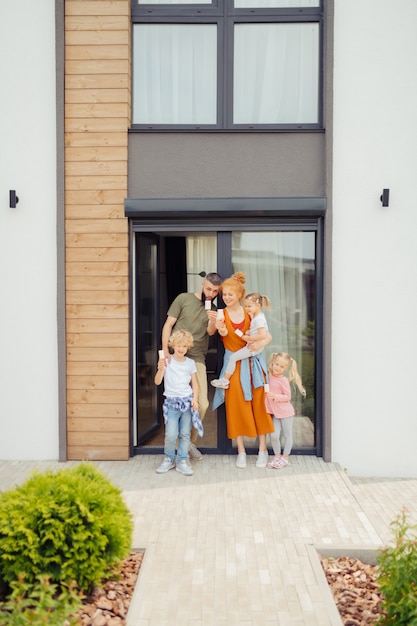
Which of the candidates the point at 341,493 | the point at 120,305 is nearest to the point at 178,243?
the point at 120,305

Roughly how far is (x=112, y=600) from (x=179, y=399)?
2530 millimetres

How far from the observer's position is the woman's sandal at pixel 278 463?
6.73 m

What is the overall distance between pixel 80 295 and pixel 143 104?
7.36 feet

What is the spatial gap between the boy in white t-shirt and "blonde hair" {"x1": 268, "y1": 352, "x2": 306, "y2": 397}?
896 millimetres

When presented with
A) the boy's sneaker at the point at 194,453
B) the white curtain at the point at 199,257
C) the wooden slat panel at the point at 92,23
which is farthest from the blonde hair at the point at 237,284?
the wooden slat panel at the point at 92,23

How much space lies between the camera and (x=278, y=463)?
674 cm

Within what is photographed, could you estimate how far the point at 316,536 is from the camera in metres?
5.12

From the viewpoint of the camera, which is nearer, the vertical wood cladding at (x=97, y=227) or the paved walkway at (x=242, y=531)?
the paved walkway at (x=242, y=531)

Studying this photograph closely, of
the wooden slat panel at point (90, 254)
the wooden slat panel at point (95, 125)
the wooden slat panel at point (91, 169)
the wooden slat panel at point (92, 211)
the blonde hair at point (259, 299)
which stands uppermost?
the wooden slat panel at point (95, 125)

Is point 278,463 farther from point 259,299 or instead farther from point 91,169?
point 91,169

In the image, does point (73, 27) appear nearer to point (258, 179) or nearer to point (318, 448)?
point (258, 179)

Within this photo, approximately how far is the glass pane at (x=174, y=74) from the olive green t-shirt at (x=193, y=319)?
200 cm

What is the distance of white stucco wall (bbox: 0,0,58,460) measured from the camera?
22.8 ft

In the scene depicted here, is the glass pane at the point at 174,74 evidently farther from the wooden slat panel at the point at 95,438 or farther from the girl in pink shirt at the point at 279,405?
the wooden slat panel at the point at 95,438
